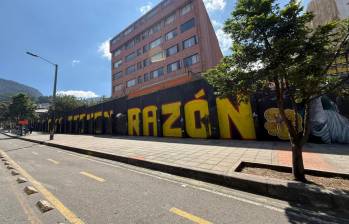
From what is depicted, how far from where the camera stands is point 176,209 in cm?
330

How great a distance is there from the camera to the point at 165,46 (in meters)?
38.1

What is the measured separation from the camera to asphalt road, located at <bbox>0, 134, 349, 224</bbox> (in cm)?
299

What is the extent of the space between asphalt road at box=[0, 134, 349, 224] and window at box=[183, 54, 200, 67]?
29542mm

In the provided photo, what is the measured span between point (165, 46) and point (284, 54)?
119 feet

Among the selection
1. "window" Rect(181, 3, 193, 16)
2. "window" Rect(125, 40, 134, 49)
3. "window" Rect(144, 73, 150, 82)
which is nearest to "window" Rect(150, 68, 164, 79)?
"window" Rect(144, 73, 150, 82)

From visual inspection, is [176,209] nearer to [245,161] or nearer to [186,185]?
[186,185]

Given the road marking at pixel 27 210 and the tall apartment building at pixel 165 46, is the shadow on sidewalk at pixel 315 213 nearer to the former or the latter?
the road marking at pixel 27 210

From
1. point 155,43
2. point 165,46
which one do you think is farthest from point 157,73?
point 155,43

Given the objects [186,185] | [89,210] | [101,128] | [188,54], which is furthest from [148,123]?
[188,54]

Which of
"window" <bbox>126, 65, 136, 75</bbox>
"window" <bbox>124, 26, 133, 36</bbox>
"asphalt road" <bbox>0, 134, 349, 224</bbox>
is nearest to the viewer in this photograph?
"asphalt road" <bbox>0, 134, 349, 224</bbox>

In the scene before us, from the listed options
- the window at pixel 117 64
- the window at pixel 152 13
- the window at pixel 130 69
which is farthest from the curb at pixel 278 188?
the window at pixel 117 64

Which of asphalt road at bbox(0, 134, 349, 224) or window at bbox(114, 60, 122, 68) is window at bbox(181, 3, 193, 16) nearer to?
window at bbox(114, 60, 122, 68)

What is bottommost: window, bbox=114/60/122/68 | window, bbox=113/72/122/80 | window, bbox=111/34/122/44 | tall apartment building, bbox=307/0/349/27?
tall apartment building, bbox=307/0/349/27

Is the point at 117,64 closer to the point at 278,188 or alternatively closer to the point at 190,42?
the point at 190,42
